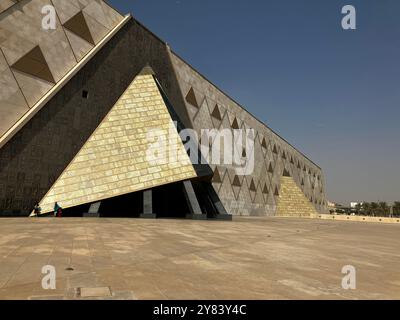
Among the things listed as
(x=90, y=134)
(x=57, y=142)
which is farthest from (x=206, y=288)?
(x=90, y=134)

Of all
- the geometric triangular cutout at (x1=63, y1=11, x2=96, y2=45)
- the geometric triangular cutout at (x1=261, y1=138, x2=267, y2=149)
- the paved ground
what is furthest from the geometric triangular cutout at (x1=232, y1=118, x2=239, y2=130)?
→ the paved ground

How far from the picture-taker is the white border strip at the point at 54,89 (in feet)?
61.5

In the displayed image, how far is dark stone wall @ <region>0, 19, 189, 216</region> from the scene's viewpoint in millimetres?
18688

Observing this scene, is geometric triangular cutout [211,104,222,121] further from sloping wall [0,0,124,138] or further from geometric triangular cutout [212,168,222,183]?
sloping wall [0,0,124,138]

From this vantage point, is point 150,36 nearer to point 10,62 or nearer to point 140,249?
point 10,62

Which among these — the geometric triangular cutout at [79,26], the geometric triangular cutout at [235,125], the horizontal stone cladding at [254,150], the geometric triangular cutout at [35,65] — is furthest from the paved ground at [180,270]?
the geometric triangular cutout at [235,125]

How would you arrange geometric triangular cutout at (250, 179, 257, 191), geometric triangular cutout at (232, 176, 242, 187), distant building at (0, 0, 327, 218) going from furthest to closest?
1. geometric triangular cutout at (250, 179, 257, 191)
2. geometric triangular cutout at (232, 176, 242, 187)
3. distant building at (0, 0, 327, 218)

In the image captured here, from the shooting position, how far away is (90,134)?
23.3 m

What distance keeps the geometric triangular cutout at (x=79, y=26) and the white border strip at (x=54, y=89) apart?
90 centimetres

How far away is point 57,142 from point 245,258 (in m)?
17.1

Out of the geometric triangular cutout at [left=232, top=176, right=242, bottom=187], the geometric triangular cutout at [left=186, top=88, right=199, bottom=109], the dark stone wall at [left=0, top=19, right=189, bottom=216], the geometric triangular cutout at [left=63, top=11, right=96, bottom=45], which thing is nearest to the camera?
the dark stone wall at [left=0, top=19, right=189, bottom=216]

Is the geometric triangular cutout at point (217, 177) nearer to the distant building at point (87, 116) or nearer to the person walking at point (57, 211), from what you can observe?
the distant building at point (87, 116)

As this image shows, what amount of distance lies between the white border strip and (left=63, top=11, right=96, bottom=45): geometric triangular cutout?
90 cm

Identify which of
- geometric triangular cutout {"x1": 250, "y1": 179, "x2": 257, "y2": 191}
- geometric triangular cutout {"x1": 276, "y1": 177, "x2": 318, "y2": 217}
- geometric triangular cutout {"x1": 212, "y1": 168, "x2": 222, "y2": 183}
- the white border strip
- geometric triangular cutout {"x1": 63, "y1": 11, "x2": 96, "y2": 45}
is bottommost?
geometric triangular cutout {"x1": 276, "y1": 177, "x2": 318, "y2": 217}
